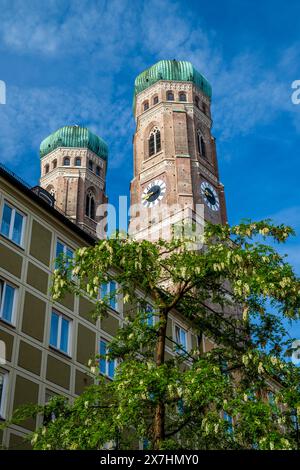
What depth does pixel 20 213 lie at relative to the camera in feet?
95.3

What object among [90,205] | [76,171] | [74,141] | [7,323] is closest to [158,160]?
[90,205]

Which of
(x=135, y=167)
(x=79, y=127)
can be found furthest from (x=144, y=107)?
(x=79, y=127)

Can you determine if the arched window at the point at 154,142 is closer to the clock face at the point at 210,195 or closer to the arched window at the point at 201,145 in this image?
the arched window at the point at 201,145

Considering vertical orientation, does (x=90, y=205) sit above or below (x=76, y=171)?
below

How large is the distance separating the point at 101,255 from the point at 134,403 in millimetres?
4571

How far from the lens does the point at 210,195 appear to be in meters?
82.3

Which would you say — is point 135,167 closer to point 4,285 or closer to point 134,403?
point 4,285

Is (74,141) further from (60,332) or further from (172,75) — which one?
(60,332)

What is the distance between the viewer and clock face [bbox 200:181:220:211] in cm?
8112

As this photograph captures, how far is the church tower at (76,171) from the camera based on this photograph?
97688 mm

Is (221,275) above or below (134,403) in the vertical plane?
above

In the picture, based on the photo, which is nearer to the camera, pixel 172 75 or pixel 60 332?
pixel 60 332

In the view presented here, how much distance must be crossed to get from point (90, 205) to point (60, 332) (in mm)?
72477

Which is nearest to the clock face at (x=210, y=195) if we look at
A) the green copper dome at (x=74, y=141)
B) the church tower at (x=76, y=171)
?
the church tower at (x=76, y=171)
